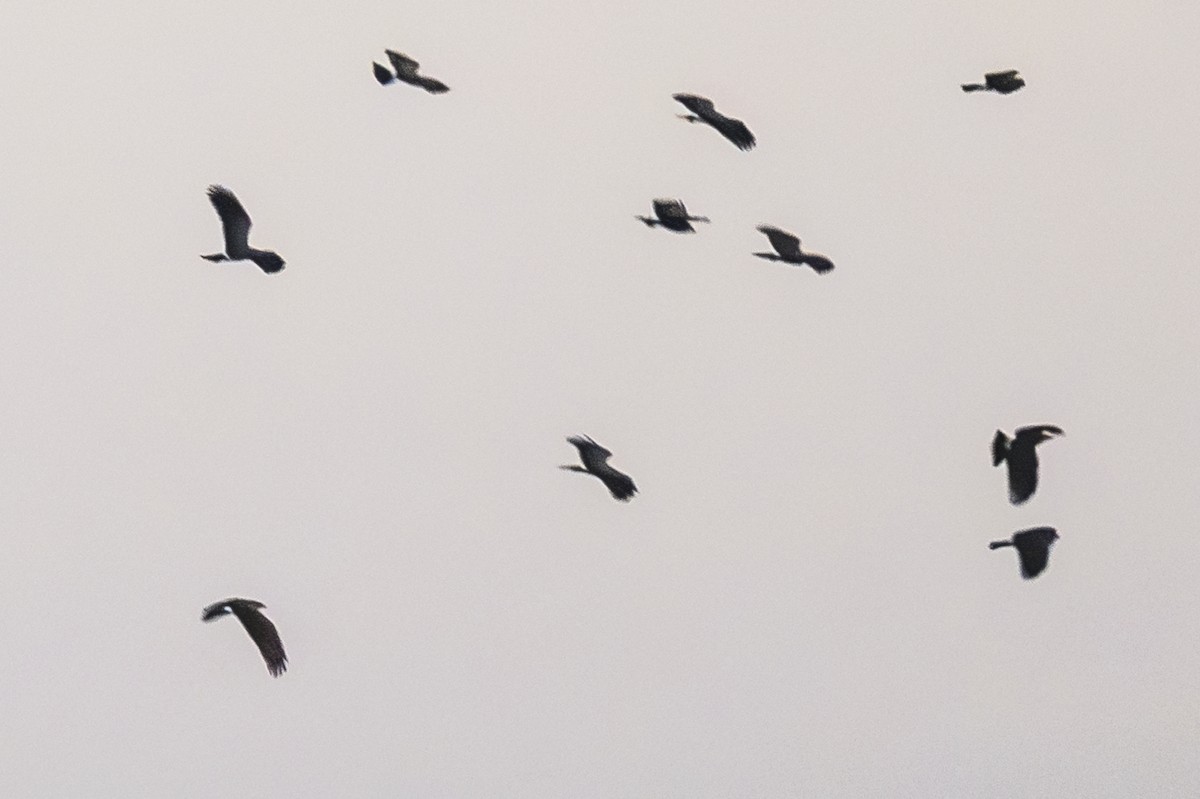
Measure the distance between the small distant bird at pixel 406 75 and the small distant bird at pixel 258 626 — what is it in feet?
1.84

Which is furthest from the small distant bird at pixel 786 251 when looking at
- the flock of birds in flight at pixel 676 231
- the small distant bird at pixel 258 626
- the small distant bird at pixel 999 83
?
the small distant bird at pixel 258 626

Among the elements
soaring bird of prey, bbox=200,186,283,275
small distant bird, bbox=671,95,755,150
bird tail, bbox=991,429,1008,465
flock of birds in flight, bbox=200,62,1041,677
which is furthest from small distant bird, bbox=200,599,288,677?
bird tail, bbox=991,429,1008,465

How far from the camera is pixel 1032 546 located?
4.75 ft

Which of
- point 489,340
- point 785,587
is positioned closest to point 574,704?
point 785,587

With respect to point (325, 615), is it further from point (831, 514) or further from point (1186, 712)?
point (1186, 712)

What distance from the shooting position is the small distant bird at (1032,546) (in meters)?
1.45

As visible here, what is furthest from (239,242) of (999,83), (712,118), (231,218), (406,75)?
(999,83)

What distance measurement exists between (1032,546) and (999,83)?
503mm

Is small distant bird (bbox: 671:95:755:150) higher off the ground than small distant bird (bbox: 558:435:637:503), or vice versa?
small distant bird (bbox: 671:95:755:150)

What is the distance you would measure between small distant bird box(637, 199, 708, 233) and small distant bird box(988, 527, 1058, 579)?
1.57 ft

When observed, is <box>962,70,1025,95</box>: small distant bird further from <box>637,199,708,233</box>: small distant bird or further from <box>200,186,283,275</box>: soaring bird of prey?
<box>200,186,283,275</box>: soaring bird of prey

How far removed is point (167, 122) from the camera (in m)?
1.37

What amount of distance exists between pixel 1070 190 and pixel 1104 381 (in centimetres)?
21

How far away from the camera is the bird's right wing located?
Result: 137 cm
